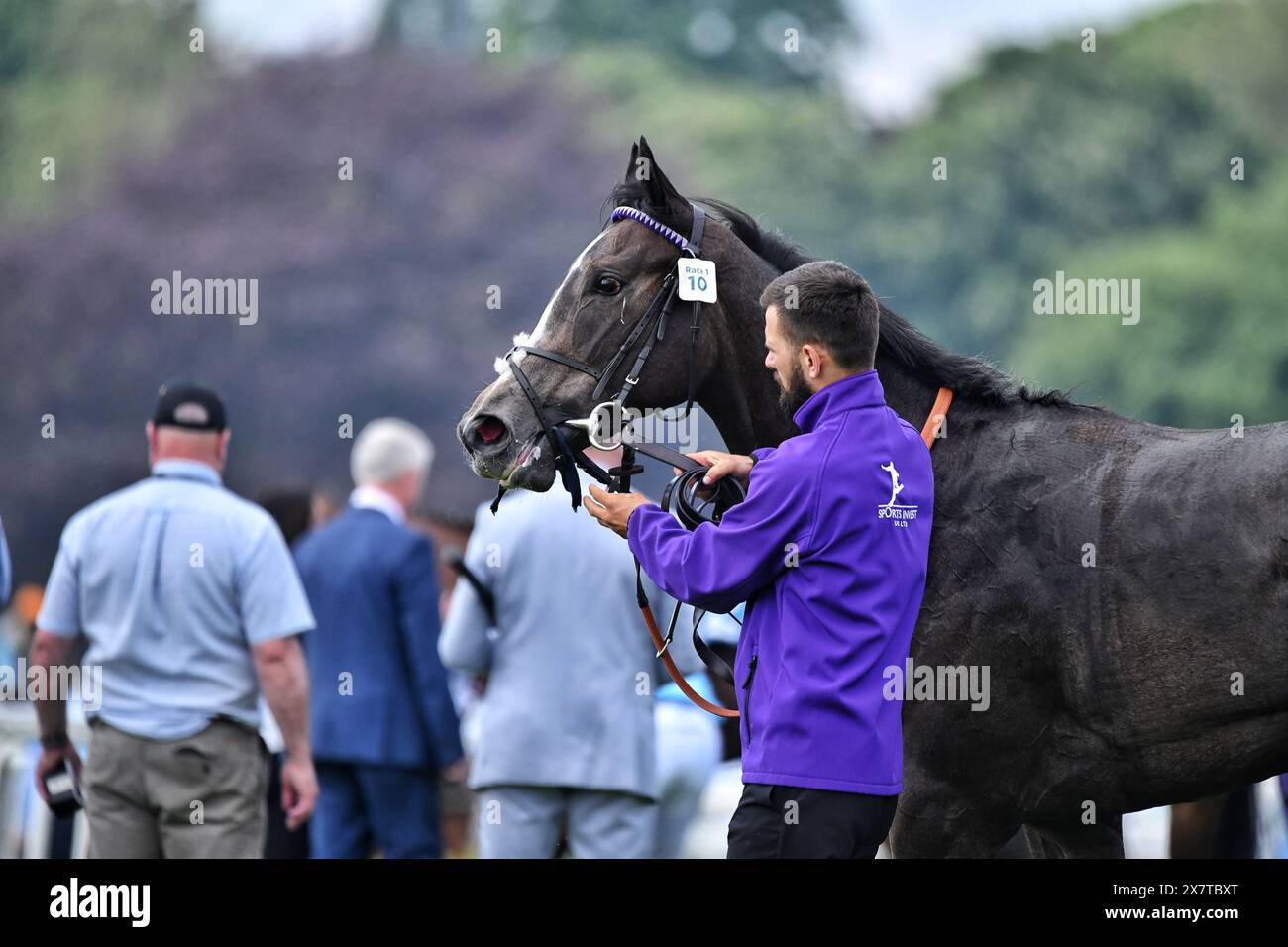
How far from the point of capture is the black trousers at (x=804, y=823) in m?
3.45

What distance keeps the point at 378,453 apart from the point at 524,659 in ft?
4.82

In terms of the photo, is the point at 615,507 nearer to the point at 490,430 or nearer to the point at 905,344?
the point at 490,430

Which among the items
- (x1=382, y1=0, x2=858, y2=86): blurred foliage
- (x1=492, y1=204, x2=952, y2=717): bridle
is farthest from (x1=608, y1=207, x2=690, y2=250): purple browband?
(x1=382, y1=0, x2=858, y2=86): blurred foliage

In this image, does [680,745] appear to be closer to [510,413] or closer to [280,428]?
[510,413]

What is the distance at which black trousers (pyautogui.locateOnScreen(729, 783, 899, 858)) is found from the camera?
3.45 meters

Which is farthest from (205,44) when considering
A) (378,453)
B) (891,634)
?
(891,634)

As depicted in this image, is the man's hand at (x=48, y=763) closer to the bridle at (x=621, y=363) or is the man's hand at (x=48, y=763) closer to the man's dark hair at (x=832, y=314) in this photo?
the bridle at (x=621, y=363)

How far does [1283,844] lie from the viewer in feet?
23.9

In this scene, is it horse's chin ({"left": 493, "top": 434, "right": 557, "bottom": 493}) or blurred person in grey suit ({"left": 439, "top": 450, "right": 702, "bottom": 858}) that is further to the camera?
blurred person in grey suit ({"left": 439, "top": 450, "right": 702, "bottom": 858})

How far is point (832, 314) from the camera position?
11.9ft

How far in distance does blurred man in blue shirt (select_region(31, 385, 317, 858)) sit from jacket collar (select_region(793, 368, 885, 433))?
2699 millimetres

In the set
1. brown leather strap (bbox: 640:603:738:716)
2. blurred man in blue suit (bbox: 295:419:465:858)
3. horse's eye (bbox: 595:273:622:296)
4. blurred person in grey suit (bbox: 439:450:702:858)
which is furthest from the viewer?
blurred man in blue suit (bbox: 295:419:465:858)

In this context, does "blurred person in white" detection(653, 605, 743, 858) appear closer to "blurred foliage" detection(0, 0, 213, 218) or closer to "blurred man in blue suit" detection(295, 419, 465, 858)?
"blurred man in blue suit" detection(295, 419, 465, 858)

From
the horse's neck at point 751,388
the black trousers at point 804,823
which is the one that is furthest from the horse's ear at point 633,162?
the black trousers at point 804,823
